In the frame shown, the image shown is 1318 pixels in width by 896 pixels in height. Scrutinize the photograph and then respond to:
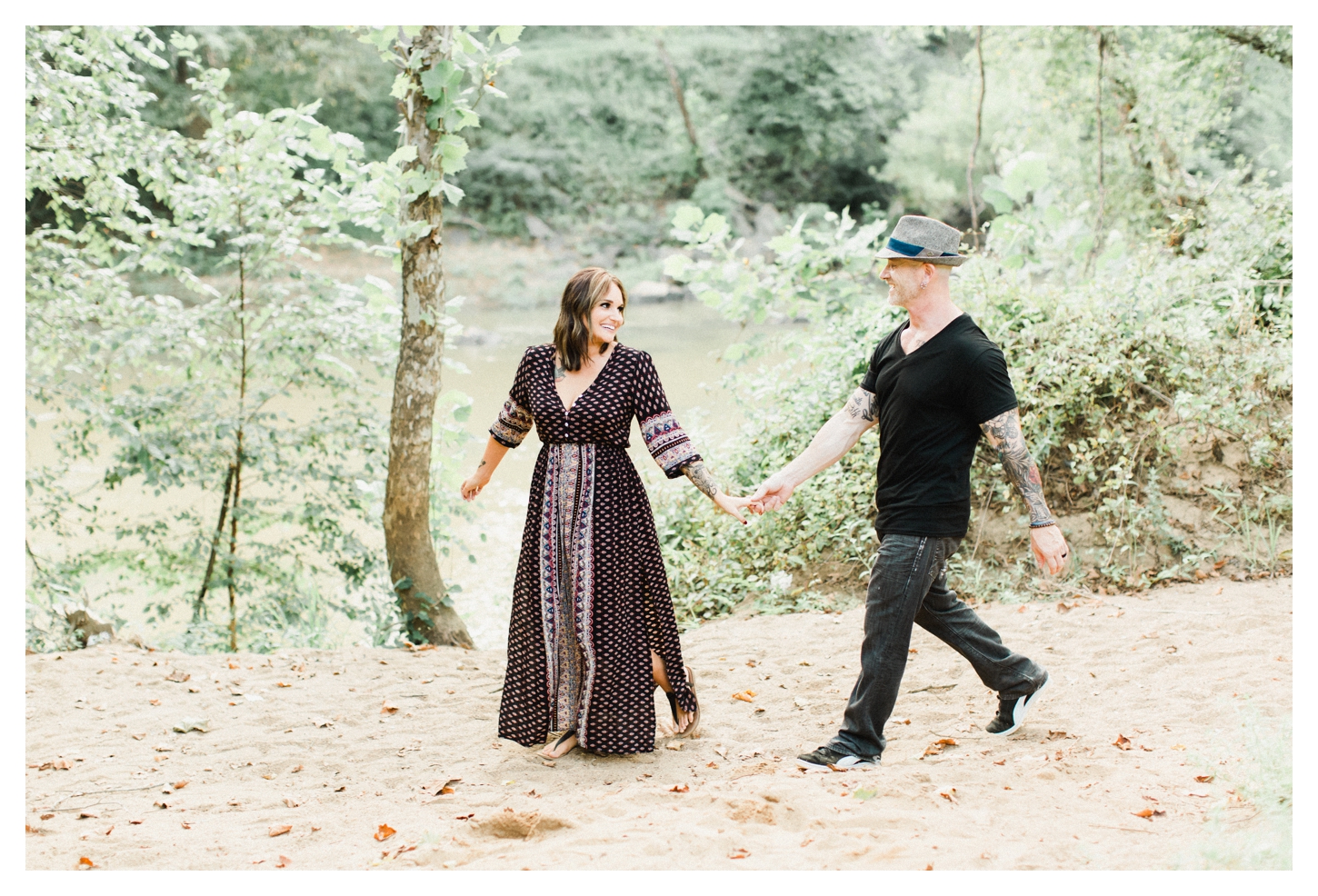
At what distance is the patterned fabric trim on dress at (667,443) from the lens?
3521mm

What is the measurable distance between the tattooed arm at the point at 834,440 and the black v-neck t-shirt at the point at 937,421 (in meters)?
0.18

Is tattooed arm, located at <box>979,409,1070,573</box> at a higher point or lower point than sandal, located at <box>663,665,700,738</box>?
higher

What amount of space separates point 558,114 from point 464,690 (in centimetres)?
2829

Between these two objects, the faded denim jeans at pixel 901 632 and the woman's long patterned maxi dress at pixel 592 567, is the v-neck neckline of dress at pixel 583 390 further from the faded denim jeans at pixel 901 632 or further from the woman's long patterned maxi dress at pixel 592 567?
the faded denim jeans at pixel 901 632

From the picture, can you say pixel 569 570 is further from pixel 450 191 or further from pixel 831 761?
pixel 450 191

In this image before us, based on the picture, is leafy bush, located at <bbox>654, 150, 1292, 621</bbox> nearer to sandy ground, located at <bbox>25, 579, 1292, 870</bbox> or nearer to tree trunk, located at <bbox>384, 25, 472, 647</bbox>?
sandy ground, located at <bbox>25, 579, 1292, 870</bbox>

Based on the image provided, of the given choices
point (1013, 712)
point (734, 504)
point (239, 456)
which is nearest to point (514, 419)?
point (734, 504)

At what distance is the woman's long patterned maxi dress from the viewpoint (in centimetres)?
349

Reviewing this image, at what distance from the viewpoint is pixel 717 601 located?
6.09 meters

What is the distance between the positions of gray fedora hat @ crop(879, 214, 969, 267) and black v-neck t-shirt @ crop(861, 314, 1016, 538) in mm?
209

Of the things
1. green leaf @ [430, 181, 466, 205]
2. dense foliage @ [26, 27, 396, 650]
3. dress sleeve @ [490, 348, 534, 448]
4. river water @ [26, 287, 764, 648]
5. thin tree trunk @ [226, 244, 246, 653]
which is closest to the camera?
dress sleeve @ [490, 348, 534, 448]

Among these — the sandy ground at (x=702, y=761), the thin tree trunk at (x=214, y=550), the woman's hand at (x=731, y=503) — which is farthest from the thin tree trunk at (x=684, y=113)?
the woman's hand at (x=731, y=503)

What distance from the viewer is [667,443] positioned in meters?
3.53

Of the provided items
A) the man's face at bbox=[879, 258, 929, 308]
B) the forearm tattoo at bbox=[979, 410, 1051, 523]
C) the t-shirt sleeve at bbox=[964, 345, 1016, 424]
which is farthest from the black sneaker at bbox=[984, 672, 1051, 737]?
the man's face at bbox=[879, 258, 929, 308]
